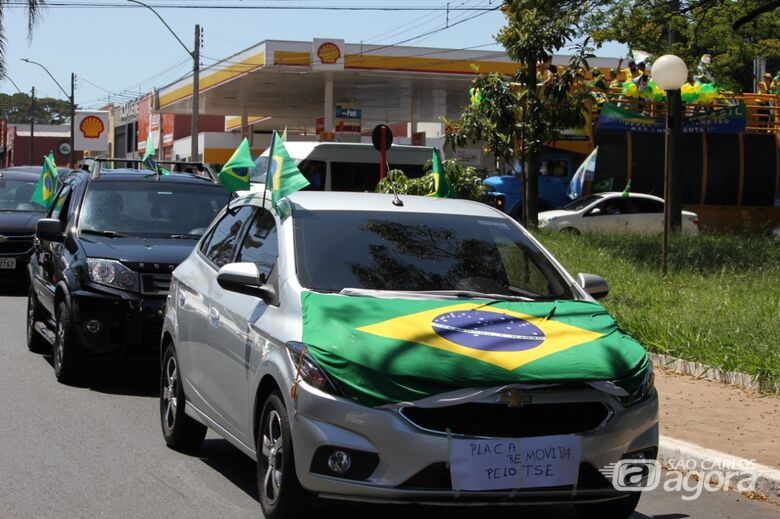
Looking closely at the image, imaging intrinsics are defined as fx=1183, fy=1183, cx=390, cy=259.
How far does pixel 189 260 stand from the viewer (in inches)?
317

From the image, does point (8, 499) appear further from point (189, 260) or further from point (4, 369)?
point (4, 369)

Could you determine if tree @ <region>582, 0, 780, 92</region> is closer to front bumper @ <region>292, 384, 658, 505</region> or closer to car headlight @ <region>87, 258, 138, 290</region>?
car headlight @ <region>87, 258, 138, 290</region>

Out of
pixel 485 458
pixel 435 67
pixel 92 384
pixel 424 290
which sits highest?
pixel 435 67

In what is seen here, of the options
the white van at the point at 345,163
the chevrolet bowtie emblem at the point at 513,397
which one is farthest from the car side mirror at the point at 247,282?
the white van at the point at 345,163

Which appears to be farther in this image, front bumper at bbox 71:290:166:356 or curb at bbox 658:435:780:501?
front bumper at bbox 71:290:166:356

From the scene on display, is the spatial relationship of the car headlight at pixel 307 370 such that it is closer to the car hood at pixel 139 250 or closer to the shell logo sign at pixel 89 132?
the car hood at pixel 139 250

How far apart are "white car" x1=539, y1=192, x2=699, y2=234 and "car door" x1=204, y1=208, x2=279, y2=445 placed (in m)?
19.7

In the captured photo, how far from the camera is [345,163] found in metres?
24.9

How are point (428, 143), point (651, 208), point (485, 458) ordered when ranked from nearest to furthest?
point (485, 458)
point (651, 208)
point (428, 143)

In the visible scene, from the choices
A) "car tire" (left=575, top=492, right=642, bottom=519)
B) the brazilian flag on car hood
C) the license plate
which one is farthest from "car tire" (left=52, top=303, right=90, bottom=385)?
the license plate

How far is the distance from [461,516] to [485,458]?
4.29 feet

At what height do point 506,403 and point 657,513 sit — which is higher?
point 506,403

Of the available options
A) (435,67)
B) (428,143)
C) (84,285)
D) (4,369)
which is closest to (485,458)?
(84,285)

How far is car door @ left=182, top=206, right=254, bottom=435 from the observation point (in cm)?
684
